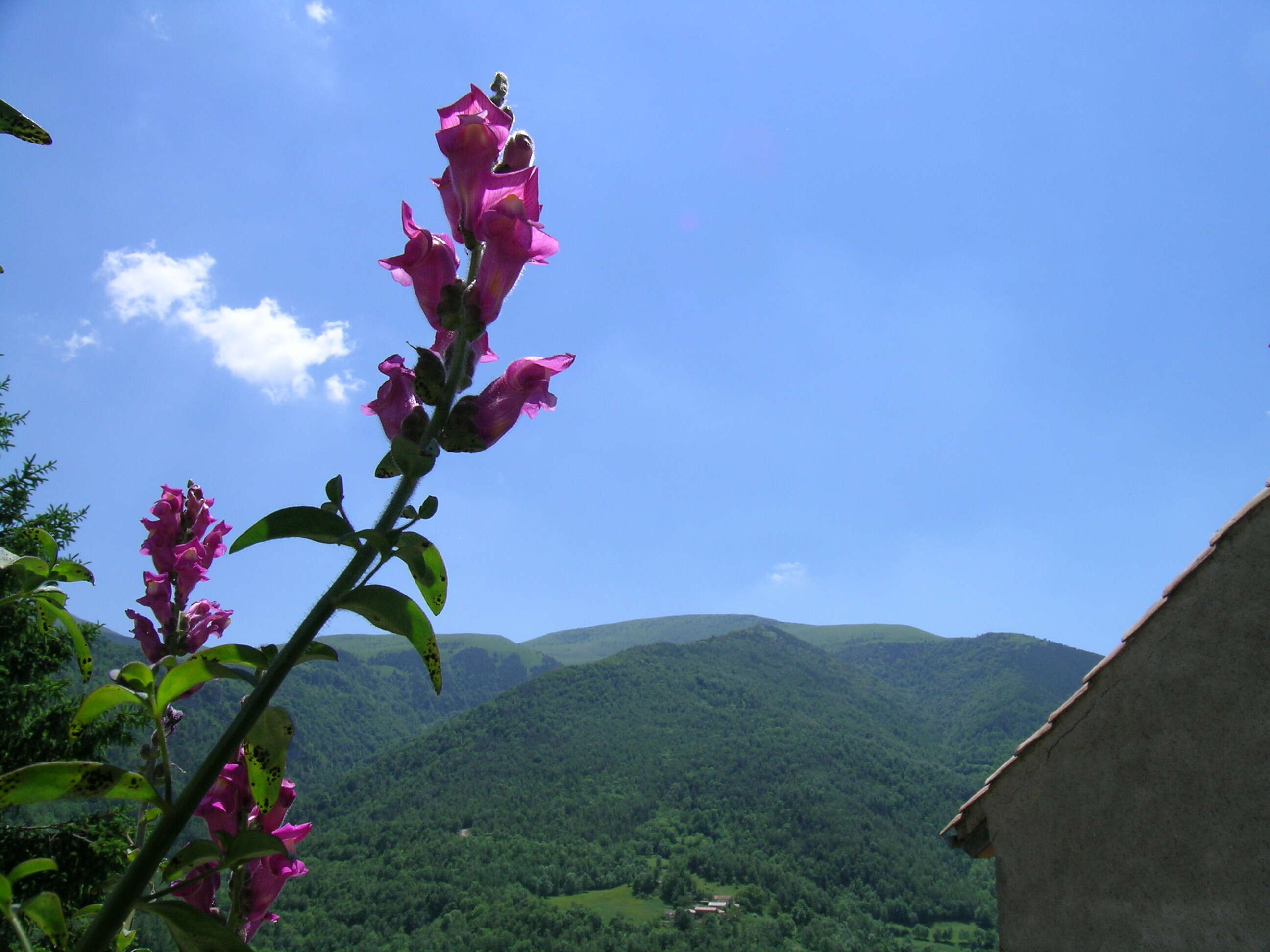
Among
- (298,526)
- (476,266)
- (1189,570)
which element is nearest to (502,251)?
(476,266)

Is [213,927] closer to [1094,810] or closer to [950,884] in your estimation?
[1094,810]

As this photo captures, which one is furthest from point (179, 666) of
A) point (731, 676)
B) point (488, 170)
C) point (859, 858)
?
point (731, 676)

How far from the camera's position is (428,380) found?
1211 millimetres

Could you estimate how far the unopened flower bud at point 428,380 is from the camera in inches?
47.4

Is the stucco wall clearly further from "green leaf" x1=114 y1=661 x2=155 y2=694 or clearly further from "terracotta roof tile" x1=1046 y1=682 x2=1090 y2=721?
"green leaf" x1=114 y1=661 x2=155 y2=694

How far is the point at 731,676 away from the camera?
177 metres

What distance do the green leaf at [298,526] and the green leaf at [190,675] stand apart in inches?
6.7

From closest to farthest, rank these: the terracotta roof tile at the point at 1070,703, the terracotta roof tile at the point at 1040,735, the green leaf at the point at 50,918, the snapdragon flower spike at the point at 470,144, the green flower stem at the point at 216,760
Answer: the green flower stem at the point at 216,760
the green leaf at the point at 50,918
the snapdragon flower spike at the point at 470,144
the terracotta roof tile at the point at 1070,703
the terracotta roof tile at the point at 1040,735

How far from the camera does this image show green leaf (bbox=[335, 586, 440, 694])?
975mm

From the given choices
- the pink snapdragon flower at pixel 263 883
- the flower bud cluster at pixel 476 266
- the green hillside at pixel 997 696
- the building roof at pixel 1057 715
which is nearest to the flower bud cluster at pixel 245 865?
the pink snapdragon flower at pixel 263 883

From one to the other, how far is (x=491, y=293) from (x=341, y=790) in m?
160

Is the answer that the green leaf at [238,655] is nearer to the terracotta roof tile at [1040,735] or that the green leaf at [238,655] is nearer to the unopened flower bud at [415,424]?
the unopened flower bud at [415,424]

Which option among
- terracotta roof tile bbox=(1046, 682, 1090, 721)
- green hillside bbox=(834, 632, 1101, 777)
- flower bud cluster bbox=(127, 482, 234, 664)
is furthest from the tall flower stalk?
green hillside bbox=(834, 632, 1101, 777)

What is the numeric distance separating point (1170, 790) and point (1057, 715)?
36.7 inches
